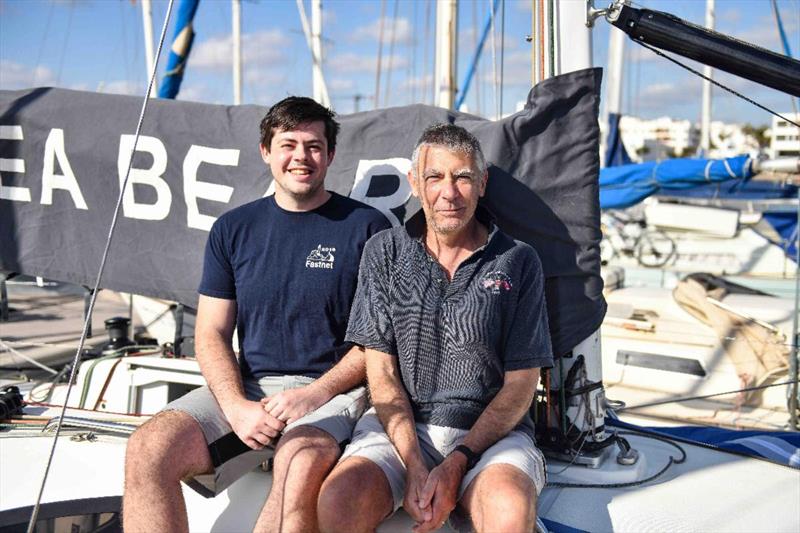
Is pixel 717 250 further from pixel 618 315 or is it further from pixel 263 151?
pixel 263 151

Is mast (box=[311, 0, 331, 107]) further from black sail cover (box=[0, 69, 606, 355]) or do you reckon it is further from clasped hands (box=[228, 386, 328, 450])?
clasped hands (box=[228, 386, 328, 450])

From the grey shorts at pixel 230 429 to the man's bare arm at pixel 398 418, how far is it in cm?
12

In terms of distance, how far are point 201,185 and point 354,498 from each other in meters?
1.92

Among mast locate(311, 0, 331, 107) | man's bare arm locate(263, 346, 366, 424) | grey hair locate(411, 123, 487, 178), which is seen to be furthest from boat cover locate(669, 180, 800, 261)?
man's bare arm locate(263, 346, 366, 424)

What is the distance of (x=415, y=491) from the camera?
2.10m

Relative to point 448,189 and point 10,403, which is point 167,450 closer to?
point 448,189

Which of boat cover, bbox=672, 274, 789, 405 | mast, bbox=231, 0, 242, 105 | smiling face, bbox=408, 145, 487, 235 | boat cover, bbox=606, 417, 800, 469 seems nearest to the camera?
smiling face, bbox=408, 145, 487, 235

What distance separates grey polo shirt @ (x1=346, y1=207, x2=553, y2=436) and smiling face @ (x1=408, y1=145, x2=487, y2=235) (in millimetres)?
113

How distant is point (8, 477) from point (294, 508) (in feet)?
4.24

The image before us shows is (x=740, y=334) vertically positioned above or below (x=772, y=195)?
Result: below

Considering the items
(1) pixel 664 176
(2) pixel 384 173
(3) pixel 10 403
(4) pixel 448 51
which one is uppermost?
(4) pixel 448 51

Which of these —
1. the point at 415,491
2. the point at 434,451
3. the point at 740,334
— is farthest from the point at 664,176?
the point at 415,491

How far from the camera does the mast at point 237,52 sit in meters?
14.9

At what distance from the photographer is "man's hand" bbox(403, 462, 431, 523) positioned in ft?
6.72
